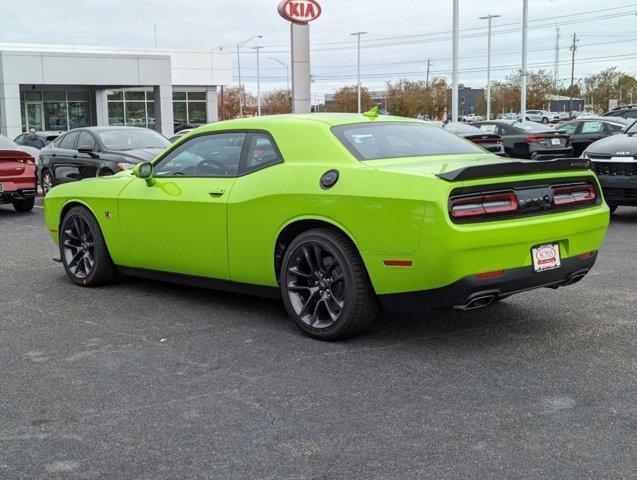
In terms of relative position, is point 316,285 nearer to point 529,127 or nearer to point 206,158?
point 206,158

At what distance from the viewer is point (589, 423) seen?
3.90 m

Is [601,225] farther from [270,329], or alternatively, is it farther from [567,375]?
[270,329]

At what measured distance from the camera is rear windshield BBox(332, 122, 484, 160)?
18.4ft

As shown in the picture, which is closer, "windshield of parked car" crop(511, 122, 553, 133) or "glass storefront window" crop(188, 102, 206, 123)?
"windshield of parked car" crop(511, 122, 553, 133)

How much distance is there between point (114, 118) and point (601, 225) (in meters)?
45.3

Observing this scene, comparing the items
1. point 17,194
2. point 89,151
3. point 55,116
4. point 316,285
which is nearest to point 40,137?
point 89,151

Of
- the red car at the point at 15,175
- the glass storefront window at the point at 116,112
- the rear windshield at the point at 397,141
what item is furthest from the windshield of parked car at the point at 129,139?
the glass storefront window at the point at 116,112

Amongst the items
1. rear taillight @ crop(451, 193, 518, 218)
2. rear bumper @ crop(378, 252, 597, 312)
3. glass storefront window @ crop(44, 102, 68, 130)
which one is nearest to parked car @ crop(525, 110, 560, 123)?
glass storefront window @ crop(44, 102, 68, 130)

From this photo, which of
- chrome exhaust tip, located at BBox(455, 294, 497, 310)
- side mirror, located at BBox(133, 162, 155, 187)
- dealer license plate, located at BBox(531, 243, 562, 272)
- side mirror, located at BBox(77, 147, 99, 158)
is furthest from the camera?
side mirror, located at BBox(77, 147, 99, 158)

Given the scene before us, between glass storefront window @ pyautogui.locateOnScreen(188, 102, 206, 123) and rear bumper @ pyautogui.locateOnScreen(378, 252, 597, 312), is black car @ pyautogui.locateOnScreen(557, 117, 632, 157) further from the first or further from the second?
glass storefront window @ pyautogui.locateOnScreen(188, 102, 206, 123)

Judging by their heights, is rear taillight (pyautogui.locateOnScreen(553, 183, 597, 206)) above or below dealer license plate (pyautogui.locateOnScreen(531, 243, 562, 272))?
above

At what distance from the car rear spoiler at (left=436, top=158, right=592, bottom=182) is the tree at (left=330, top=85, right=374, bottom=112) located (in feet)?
293

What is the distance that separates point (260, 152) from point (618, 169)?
7074 millimetres

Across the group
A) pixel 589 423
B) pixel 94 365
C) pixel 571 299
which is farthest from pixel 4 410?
pixel 571 299
